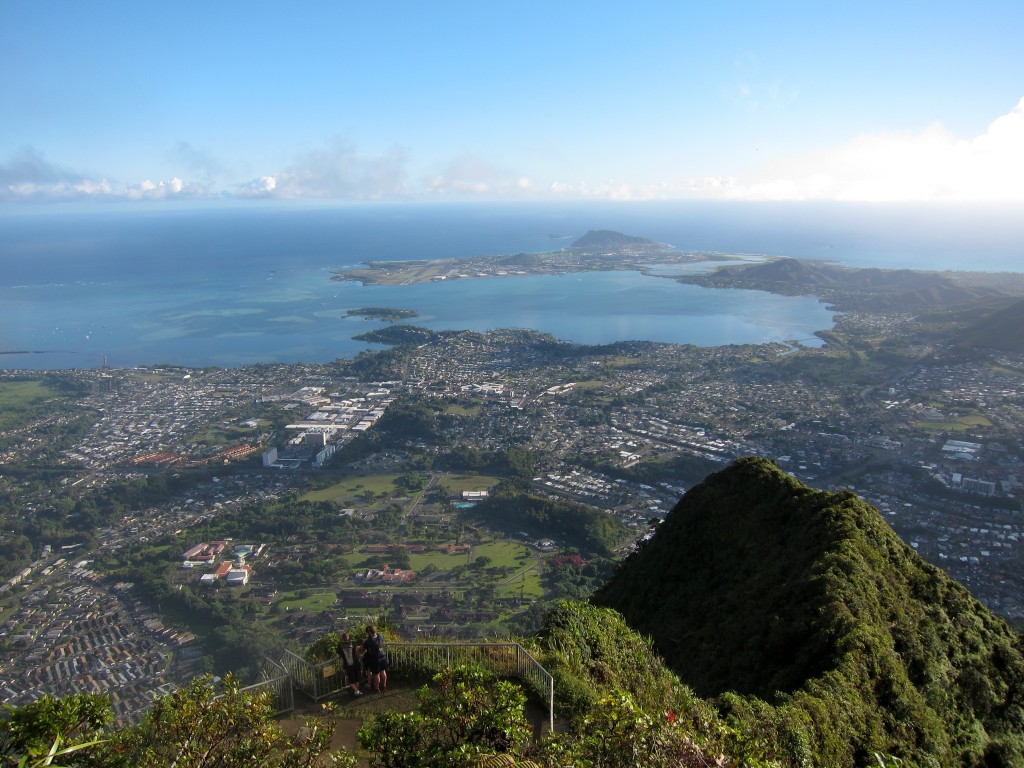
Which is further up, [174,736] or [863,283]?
[174,736]

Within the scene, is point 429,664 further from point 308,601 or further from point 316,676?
point 308,601

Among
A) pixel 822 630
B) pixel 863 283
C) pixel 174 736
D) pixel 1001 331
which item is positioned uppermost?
pixel 174 736

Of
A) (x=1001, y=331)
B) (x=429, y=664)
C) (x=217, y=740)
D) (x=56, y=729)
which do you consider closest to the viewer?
(x=56, y=729)

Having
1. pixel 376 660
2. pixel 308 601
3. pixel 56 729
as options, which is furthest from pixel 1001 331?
pixel 56 729

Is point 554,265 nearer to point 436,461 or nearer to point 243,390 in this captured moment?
point 243,390

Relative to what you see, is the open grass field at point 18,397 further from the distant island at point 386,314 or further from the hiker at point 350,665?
the hiker at point 350,665

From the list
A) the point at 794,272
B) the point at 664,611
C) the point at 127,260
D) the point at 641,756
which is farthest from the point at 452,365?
the point at 127,260

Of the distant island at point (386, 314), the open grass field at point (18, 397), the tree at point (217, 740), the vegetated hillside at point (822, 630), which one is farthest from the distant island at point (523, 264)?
the tree at point (217, 740)

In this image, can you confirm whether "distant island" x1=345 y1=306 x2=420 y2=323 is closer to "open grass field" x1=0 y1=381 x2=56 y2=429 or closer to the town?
the town
